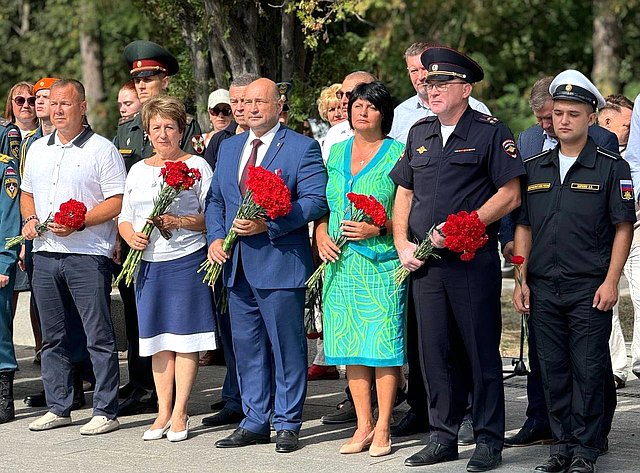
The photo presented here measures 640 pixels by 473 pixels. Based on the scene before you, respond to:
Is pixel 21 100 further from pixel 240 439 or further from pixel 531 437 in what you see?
pixel 531 437

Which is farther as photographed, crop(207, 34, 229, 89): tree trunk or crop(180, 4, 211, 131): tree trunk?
crop(180, 4, 211, 131): tree trunk

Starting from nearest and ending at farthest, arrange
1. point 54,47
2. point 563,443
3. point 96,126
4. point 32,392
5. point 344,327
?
1. point 563,443
2. point 344,327
3. point 32,392
4. point 96,126
5. point 54,47

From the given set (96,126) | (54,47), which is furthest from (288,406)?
(54,47)

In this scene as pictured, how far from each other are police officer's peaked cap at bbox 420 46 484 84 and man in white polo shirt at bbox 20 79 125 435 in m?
2.28

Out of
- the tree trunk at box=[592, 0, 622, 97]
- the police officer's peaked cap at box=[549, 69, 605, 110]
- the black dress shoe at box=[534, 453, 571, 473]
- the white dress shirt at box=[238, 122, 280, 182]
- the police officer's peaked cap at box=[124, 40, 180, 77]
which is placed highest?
the tree trunk at box=[592, 0, 622, 97]

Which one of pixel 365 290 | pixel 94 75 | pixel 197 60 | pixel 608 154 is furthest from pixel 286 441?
pixel 94 75

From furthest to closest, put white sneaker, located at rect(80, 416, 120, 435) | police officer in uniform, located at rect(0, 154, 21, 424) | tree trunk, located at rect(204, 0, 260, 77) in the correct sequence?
tree trunk, located at rect(204, 0, 260, 77), police officer in uniform, located at rect(0, 154, 21, 424), white sneaker, located at rect(80, 416, 120, 435)

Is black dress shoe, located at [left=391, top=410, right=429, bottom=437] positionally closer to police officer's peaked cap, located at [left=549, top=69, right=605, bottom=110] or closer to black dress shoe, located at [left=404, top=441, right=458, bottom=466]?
black dress shoe, located at [left=404, top=441, right=458, bottom=466]

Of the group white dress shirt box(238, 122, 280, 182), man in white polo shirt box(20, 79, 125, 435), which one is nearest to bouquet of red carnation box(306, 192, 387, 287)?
white dress shirt box(238, 122, 280, 182)

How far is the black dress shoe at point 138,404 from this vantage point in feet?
27.0

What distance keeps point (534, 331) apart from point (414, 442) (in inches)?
43.7

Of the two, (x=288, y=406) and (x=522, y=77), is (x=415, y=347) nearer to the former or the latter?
(x=288, y=406)

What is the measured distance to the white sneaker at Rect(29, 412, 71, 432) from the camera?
779 cm

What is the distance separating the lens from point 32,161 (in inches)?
310
